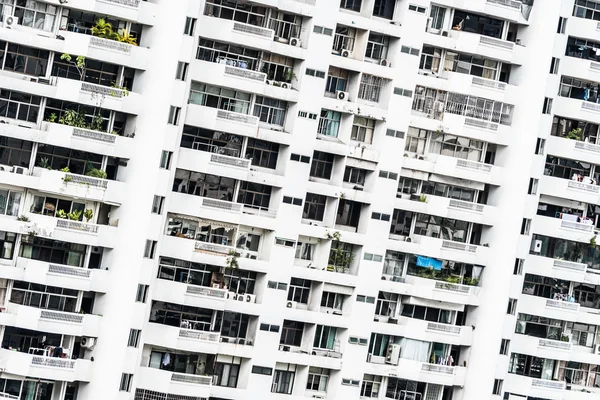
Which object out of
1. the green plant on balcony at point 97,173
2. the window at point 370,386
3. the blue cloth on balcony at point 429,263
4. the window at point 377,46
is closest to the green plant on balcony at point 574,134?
the blue cloth on balcony at point 429,263

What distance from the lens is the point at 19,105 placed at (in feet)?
268

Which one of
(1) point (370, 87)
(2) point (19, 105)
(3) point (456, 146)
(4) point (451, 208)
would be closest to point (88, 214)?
(2) point (19, 105)

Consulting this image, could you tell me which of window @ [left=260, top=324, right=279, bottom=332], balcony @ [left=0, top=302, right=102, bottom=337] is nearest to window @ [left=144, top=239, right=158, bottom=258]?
balcony @ [left=0, top=302, right=102, bottom=337]

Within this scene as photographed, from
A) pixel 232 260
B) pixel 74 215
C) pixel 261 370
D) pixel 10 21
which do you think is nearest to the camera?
pixel 10 21

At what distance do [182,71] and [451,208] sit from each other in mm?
14270

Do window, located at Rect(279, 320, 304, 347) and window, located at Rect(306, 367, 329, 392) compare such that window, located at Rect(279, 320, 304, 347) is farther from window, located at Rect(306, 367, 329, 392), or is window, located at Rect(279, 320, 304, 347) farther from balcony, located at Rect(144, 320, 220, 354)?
balcony, located at Rect(144, 320, 220, 354)

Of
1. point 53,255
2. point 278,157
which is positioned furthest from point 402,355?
point 53,255

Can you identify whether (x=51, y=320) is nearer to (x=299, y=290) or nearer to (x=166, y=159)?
(x=166, y=159)

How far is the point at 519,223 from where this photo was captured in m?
89.2

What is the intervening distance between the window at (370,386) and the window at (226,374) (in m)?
5.93

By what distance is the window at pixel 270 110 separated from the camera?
282ft

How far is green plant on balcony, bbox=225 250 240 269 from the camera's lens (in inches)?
3332

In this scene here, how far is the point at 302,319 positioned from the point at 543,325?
12137 millimetres

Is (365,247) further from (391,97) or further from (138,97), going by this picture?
(138,97)
